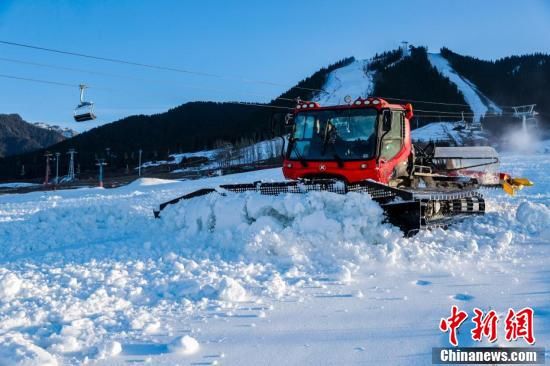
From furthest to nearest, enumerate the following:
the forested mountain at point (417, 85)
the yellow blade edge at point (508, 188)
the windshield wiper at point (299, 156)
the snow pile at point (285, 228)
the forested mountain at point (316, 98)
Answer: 1. the forested mountain at point (316, 98)
2. the forested mountain at point (417, 85)
3. the yellow blade edge at point (508, 188)
4. the windshield wiper at point (299, 156)
5. the snow pile at point (285, 228)

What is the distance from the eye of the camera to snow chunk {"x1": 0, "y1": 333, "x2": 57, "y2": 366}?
318 cm

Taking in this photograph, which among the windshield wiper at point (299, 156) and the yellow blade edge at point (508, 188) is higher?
the windshield wiper at point (299, 156)

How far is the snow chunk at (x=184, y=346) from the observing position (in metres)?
3.46

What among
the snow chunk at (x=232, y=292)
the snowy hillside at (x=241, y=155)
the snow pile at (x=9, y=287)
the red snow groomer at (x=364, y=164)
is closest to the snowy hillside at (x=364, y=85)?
the snowy hillside at (x=241, y=155)

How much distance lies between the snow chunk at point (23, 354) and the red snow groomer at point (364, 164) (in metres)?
4.75

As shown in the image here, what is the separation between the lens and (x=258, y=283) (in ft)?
16.9

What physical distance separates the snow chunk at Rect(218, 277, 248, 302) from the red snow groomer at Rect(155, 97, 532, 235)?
307 cm

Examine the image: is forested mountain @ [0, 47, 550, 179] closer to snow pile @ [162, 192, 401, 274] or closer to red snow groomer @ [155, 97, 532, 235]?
red snow groomer @ [155, 97, 532, 235]

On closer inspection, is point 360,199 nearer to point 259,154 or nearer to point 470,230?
point 470,230

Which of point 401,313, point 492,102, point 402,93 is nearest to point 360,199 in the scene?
point 401,313

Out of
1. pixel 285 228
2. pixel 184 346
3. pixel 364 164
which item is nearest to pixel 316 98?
pixel 364 164

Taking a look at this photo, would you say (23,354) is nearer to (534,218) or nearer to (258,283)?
(258,283)

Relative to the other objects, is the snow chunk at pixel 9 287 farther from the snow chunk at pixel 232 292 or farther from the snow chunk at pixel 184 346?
the snow chunk at pixel 184 346

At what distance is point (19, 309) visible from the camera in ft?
14.2
